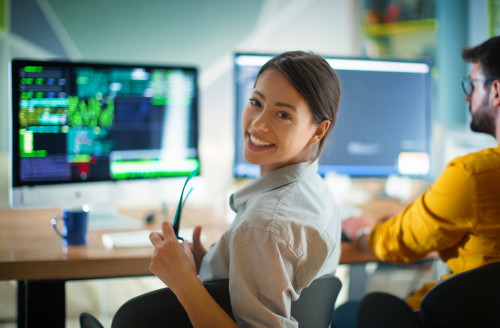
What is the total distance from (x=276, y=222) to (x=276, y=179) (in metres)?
0.22

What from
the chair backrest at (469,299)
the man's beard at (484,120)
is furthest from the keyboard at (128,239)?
the man's beard at (484,120)

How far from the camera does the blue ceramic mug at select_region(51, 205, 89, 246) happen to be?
1418 millimetres

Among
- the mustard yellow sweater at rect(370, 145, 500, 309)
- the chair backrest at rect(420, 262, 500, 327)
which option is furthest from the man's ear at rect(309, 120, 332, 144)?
the chair backrest at rect(420, 262, 500, 327)

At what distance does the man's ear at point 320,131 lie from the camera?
1186 millimetres

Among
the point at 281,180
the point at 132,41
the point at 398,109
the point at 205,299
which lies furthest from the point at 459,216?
the point at 132,41

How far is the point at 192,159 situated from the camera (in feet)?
6.05

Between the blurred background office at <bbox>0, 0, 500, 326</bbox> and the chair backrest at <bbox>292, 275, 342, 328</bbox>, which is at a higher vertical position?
the blurred background office at <bbox>0, 0, 500, 326</bbox>

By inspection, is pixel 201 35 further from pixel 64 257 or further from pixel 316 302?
pixel 316 302

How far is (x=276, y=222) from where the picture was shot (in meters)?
0.95

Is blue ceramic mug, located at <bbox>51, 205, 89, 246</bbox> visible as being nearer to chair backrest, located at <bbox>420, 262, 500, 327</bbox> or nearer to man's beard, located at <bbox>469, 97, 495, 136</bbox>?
chair backrest, located at <bbox>420, 262, 500, 327</bbox>

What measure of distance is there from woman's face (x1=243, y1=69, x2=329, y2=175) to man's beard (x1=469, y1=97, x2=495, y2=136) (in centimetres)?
50

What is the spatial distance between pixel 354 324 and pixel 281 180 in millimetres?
593

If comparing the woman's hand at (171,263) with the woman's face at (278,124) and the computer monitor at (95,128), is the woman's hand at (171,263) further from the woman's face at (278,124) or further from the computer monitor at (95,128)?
the computer monitor at (95,128)

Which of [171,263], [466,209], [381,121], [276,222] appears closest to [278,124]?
[276,222]
